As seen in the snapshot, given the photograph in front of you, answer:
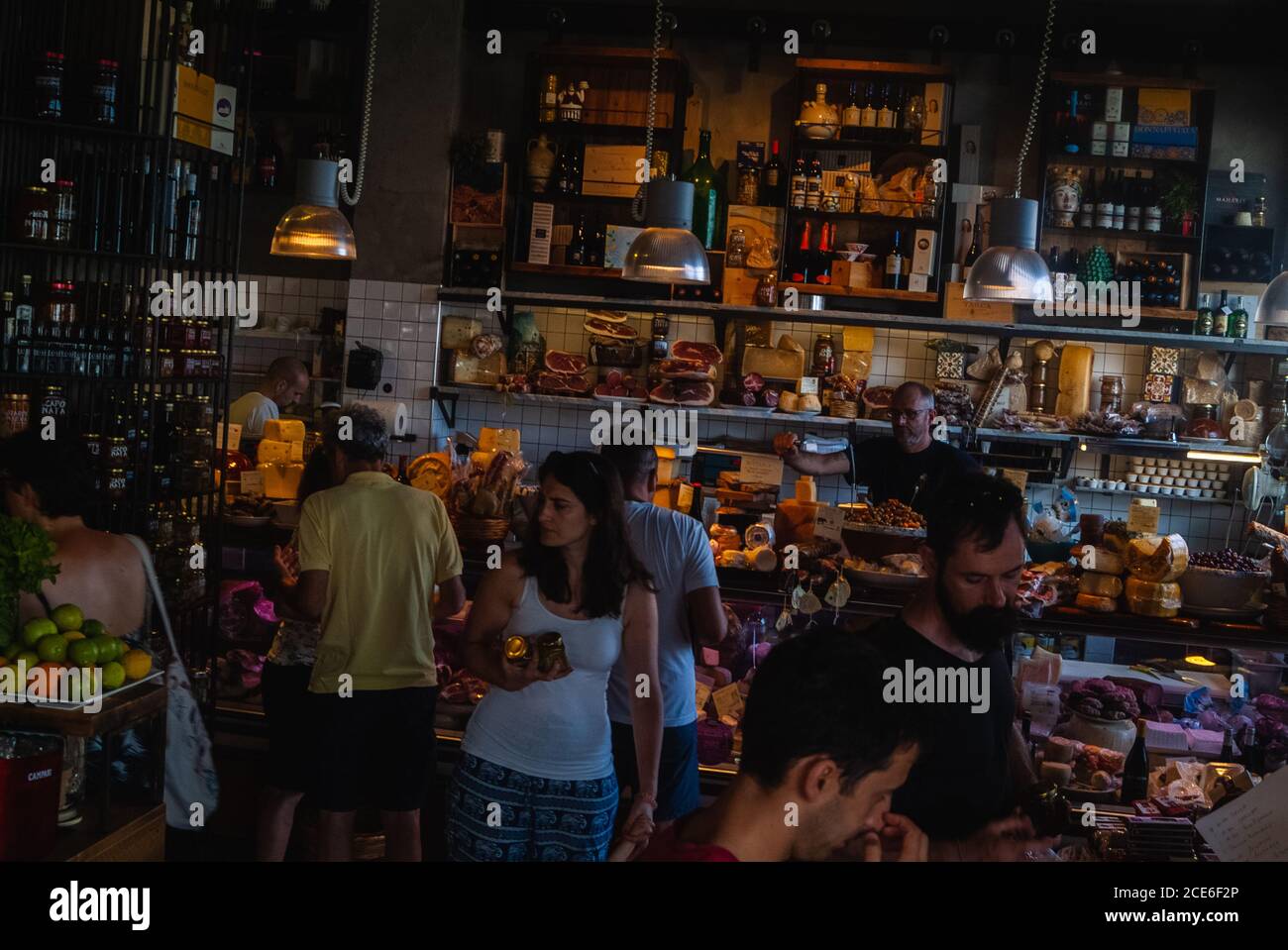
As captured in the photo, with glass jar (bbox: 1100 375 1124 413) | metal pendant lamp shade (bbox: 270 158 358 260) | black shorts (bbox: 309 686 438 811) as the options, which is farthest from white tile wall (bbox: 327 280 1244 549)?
black shorts (bbox: 309 686 438 811)

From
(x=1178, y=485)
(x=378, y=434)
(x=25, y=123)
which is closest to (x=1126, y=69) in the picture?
(x=1178, y=485)

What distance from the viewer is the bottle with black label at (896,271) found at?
23.0 ft

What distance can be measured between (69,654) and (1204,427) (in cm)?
573

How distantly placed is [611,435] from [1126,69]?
350cm

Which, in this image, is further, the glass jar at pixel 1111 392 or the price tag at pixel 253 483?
the glass jar at pixel 1111 392

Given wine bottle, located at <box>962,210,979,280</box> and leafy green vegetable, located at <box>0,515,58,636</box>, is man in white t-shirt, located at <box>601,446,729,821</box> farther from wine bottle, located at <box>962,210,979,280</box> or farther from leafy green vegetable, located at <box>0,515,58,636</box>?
wine bottle, located at <box>962,210,979,280</box>

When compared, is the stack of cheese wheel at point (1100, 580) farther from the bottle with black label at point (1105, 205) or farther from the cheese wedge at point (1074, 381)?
the bottle with black label at point (1105, 205)

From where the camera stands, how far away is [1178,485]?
7094 mm

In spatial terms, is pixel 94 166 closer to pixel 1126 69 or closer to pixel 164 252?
pixel 164 252

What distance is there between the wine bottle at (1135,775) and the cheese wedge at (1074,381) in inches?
128

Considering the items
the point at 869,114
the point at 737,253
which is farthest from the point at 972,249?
the point at 737,253

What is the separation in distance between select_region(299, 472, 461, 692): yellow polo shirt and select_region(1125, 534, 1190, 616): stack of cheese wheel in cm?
233

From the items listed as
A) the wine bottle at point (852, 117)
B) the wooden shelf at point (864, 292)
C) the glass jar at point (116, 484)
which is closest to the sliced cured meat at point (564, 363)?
the wooden shelf at point (864, 292)

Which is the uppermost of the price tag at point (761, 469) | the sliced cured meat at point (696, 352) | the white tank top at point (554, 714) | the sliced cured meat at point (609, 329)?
the sliced cured meat at point (609, 329)
